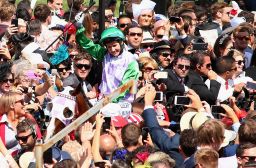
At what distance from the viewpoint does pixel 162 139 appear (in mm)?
12945

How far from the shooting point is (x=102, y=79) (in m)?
15.2

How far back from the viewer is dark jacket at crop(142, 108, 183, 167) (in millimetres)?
12750

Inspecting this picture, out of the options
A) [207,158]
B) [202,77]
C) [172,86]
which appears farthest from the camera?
[202,77]

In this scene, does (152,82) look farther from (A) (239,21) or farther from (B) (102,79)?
(A) (239,21)

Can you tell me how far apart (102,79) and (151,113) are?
6.64 ft

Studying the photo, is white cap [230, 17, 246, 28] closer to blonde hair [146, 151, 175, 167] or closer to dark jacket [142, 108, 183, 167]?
dark jacket [142, 108, 183, 167]

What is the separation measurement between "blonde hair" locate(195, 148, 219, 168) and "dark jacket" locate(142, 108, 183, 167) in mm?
917

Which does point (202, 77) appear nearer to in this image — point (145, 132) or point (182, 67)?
point (182, 67)

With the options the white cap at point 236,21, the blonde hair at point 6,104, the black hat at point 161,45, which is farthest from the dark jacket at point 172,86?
the white cap at point 236,21

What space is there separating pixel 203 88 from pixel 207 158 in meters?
3.48

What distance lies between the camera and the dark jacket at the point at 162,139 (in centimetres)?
1275

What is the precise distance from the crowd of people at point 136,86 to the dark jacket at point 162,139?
1 cm

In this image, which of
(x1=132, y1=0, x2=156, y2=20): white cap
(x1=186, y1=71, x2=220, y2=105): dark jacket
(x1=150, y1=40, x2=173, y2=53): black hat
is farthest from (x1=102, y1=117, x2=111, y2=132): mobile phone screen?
(x1=132, y1=0, x2=156, y2=20): white cap

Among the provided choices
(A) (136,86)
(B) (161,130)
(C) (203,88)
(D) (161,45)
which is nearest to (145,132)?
(B) (161,130)
